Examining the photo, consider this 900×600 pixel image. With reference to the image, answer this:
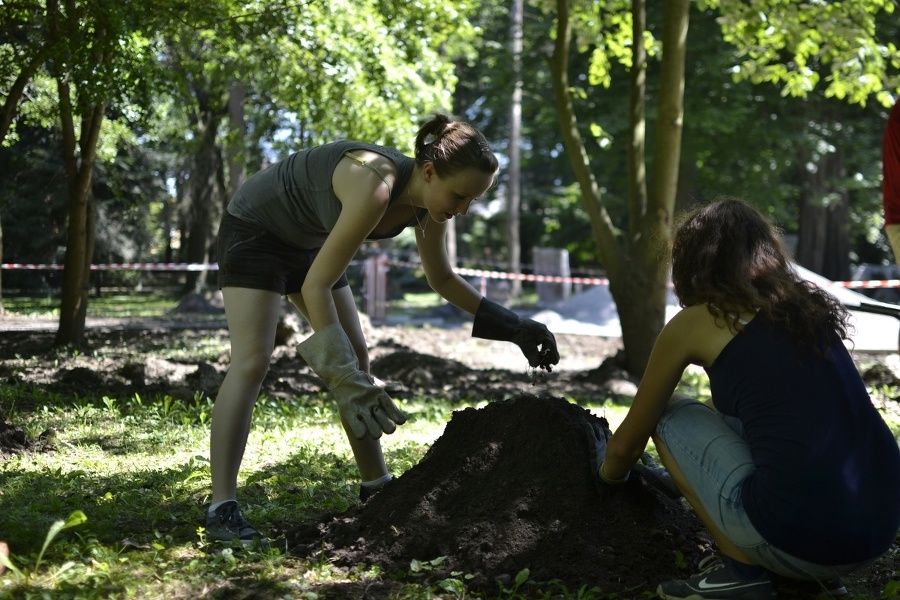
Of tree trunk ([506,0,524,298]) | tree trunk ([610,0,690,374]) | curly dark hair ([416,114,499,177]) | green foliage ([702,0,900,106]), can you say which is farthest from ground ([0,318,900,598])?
tree trunk ([506,0,524,298])

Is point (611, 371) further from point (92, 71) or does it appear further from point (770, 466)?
point (770, 466)

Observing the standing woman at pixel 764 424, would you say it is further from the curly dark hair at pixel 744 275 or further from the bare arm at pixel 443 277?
the bare arm at pixel 443 277

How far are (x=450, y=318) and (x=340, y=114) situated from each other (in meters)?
8.31

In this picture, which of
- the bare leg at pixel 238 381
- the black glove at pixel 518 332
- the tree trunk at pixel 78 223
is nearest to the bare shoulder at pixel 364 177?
the bare leg at pixel 238 381

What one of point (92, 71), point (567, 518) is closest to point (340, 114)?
point (92, 71)

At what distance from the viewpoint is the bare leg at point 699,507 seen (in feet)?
8.54

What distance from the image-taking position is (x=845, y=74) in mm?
8484

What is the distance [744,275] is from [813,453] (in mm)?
532

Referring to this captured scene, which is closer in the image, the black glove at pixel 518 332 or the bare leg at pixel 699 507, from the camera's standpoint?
the bare leg at pixel 699 507

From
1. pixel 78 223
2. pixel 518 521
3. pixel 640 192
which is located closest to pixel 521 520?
pixel 518 521

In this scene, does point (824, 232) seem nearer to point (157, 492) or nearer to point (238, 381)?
point (157, 492)

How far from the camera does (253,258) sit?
10.9 feet

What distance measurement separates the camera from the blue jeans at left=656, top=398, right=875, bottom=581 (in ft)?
8.20

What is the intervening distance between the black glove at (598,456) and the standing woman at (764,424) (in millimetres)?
336
